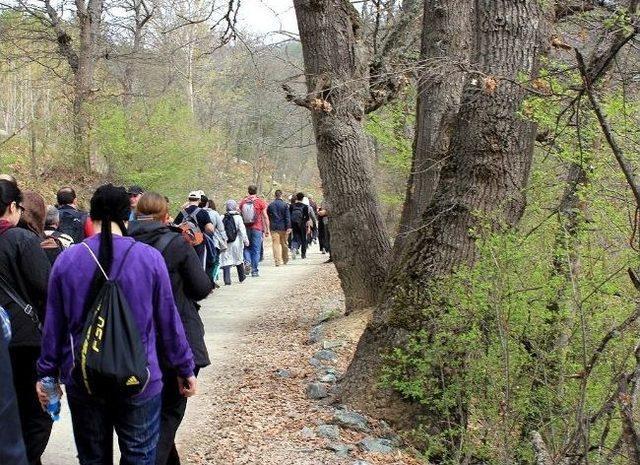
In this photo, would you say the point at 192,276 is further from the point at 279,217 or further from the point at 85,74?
the point at 85,74

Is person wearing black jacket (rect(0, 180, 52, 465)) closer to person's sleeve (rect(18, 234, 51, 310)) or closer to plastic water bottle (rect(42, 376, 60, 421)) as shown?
person's sleeve (rect(18, 234, 51, 310))

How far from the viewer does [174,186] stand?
72.1ft

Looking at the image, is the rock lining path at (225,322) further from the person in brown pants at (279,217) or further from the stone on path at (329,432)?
the person in brown pants at (279,217)

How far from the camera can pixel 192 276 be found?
4.28 metres

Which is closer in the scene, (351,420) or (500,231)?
(500,231)

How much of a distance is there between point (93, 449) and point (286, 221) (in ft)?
45.5

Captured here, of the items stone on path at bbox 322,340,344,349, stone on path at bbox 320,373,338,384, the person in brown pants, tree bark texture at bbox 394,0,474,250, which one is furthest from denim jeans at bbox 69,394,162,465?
the person in brown pants

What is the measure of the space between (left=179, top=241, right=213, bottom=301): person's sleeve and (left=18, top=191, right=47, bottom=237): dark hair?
100cm

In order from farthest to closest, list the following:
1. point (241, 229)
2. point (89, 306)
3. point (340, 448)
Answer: point (241, 229) → point (340, 448) → point (89, 306)

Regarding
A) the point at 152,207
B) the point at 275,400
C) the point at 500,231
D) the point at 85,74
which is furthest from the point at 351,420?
the point at 85,74

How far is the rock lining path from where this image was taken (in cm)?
576

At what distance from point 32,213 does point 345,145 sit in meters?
4.80

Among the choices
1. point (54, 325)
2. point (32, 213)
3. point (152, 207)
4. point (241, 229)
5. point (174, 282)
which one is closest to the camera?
point (54, 325)

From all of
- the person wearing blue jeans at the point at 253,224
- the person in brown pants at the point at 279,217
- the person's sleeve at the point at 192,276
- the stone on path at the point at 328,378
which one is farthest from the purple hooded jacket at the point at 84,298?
the person in brown pants at the point at 279,217
